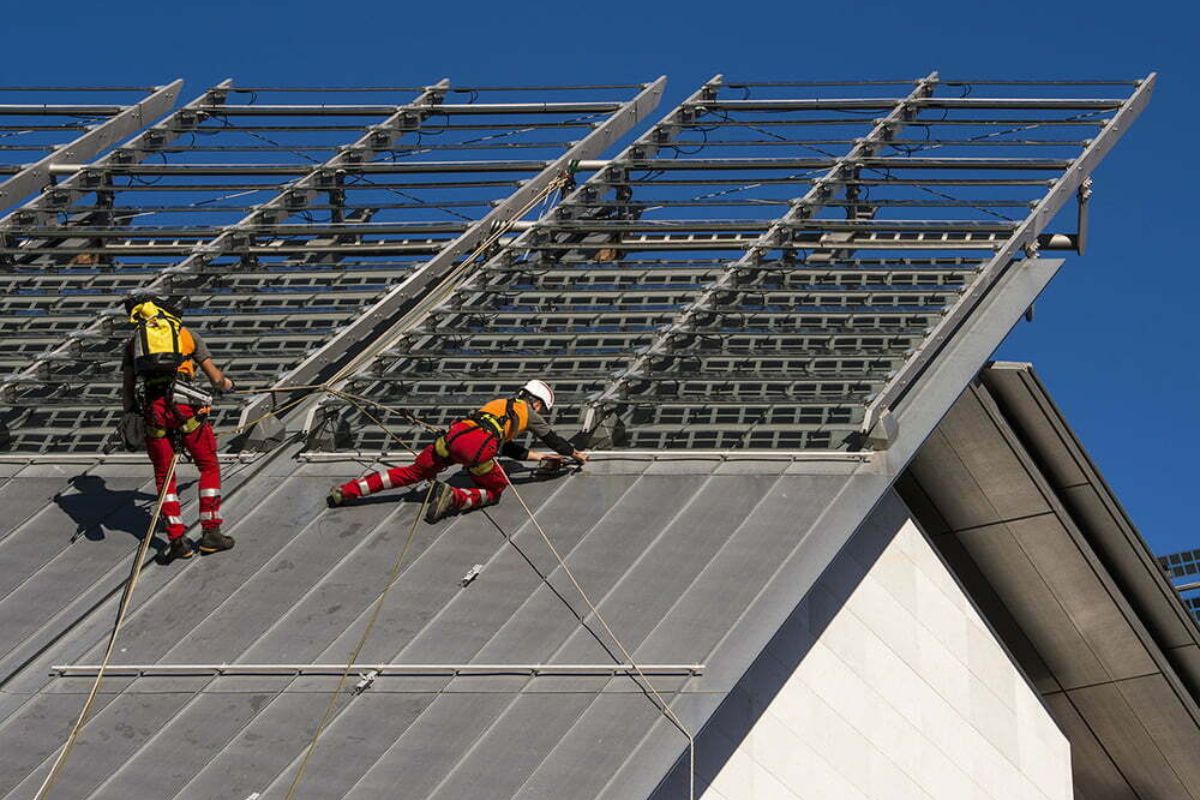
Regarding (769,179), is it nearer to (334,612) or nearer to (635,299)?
(635,299)

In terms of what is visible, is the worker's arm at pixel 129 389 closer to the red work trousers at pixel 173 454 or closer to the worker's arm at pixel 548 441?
the red work trousers at pixel 173 454

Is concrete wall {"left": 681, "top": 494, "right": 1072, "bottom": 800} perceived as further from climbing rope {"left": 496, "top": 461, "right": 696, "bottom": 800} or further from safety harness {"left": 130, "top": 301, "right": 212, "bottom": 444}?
safety harness {"left": 130, "top": 301, "right": 212, "bottom": 444}

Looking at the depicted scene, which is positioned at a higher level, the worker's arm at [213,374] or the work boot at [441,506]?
the worker's arm at [213,374]

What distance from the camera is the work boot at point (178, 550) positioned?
26547mm

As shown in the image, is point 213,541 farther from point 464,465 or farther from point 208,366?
point 464,465

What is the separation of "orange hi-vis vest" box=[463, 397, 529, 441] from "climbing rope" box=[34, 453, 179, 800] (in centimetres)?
336

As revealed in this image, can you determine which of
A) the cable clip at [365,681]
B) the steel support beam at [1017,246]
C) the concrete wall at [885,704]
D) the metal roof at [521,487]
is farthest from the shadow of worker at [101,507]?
the steel support beam at [1017,246]

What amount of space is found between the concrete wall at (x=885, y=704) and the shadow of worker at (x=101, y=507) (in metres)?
7.34

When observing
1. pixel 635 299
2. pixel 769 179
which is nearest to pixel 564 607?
pixel 635 299

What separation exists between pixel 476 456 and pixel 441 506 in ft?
2.21

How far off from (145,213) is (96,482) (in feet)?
37.7

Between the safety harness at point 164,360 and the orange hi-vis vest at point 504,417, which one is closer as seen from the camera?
the safety harness at point 164,360

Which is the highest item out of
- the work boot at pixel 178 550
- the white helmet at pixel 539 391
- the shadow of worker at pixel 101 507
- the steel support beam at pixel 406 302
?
the steel support beam at pixel 406 302

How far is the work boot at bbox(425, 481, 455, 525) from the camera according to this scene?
26.5 metres
